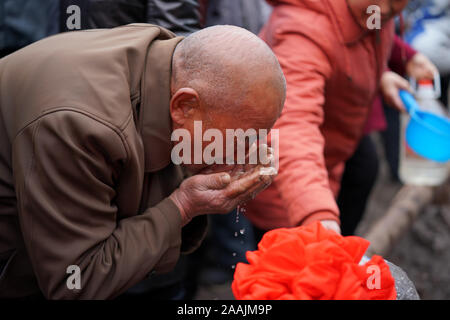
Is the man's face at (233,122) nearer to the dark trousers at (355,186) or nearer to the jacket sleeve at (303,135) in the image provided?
the jacket sleeve at (303,135)

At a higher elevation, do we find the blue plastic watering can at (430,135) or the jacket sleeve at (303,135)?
the jacket sleeve at (303,135)

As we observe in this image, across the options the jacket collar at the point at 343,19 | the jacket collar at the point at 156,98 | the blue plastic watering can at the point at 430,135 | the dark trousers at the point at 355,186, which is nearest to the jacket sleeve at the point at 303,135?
the jacket collar at the point at 343,19

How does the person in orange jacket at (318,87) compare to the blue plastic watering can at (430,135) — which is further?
the blue plastic watering can at (430,135)

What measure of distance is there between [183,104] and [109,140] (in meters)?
0.28

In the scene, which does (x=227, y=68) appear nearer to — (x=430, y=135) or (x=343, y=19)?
(x=343, y=19)

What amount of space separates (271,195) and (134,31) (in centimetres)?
127

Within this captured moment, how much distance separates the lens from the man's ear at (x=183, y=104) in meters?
1.56

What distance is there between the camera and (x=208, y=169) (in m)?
1.82

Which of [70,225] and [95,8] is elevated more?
[95,8]

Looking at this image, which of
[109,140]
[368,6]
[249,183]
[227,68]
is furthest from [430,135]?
[109,140]

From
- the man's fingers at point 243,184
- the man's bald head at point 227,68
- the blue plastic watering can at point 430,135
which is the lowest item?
A: the blue plastic watering can at point 430,135

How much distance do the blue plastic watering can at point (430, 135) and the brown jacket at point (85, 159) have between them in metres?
1.61
